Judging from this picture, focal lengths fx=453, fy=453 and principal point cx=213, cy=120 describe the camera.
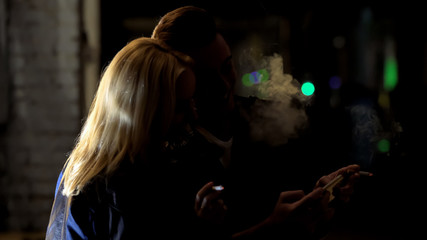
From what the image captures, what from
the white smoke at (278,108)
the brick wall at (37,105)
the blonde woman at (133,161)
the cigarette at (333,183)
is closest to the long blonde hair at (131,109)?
the blonde woman at (133,161)

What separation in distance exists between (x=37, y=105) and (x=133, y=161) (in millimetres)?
1902

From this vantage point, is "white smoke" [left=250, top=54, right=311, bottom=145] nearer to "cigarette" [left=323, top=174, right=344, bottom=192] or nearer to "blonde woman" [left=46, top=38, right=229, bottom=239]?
"cigarette" [left=323, top=174, right=344, bottom=192]

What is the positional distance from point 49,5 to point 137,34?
2.89 feet

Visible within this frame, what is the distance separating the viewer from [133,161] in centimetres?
110

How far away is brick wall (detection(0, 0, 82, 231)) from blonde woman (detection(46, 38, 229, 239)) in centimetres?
167

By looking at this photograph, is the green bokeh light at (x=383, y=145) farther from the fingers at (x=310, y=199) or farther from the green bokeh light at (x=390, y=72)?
the fingers at (x=310, y=199)

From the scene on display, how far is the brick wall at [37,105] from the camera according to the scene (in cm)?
272

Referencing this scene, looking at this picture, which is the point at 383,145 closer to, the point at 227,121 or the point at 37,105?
the point at 227,121

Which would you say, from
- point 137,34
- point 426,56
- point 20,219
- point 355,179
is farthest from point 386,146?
point 20,219

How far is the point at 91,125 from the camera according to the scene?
3.92ft

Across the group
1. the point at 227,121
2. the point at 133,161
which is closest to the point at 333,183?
the point at 227,121

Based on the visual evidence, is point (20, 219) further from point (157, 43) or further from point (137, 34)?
point (157, 43)

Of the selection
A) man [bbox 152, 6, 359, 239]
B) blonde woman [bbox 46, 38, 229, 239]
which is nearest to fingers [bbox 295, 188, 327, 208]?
man [bbox 152, 6, 359, 239]

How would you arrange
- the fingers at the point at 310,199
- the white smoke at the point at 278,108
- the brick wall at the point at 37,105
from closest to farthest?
1. the fingers at the point at 310,199
2. the white smoke at the point at 278,108
3. the brick wall at the point at 37,105
